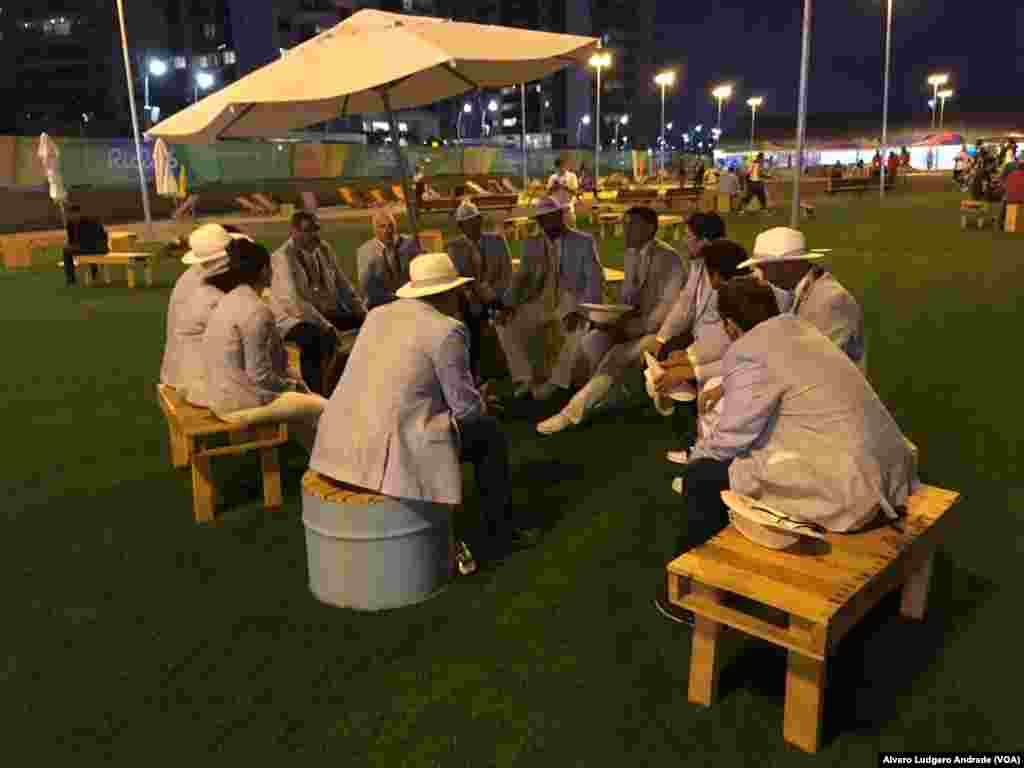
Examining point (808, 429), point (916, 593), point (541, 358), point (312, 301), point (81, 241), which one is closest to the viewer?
point (808, 429)

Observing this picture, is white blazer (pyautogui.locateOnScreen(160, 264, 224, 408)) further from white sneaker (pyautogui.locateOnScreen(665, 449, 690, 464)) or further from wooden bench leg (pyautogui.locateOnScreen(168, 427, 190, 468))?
white sneaker (pyautogui.locateOnScreen(665, 449, 690, 464))

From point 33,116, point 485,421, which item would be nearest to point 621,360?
point 485,421

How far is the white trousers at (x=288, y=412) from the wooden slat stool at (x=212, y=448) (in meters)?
0.05

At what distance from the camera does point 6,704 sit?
3.55 metres

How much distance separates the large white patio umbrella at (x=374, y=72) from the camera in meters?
5.34

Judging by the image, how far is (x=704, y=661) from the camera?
3.34 m

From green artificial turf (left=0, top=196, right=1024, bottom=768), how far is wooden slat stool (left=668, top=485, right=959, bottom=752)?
19 centimetres

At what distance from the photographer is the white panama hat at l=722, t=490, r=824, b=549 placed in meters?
3.17

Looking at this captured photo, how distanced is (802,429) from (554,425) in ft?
11.7

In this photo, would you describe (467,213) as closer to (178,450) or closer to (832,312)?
(178,450)

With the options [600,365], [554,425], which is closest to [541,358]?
[600,365]

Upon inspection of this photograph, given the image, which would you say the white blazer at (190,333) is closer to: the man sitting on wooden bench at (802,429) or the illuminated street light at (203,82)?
the man sitting on wooden bench at (802,429)

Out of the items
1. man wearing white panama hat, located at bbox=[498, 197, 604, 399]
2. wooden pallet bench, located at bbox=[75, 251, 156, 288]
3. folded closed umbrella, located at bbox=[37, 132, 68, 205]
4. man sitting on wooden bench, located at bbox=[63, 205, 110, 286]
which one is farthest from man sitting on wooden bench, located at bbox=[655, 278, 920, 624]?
folded closed umbrella, located at bbox=[37, 132, 68, 205]

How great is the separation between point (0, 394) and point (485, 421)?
6.49 m
